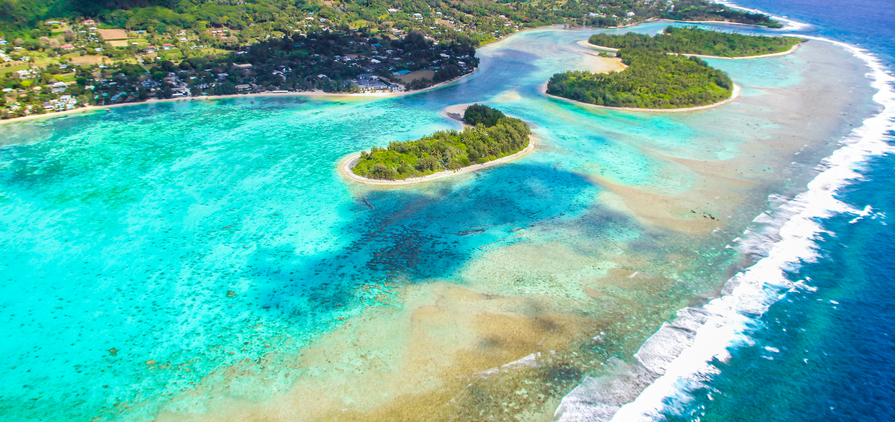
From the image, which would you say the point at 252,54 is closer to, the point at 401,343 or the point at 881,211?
the point at 401,343

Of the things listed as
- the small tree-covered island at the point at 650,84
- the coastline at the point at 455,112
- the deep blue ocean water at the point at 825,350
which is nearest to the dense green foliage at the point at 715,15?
the small tree-covered island at the point at 650,84

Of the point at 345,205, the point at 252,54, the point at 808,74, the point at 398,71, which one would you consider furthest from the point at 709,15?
the point at 345,205

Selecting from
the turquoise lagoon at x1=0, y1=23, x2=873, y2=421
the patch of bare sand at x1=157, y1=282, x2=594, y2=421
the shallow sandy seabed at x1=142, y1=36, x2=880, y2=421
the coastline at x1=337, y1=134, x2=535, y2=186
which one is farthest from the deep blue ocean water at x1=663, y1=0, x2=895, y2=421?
the coastline at x1=337, y1=134, x2=535, y2=186

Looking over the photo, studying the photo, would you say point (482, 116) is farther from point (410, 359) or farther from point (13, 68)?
point (13, 68)

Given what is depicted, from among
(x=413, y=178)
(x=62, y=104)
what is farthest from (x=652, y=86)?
(x=62, y=104)

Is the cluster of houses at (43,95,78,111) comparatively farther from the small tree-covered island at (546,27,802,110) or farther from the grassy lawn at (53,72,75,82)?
the small tree-covered island at (546,27,802,110)

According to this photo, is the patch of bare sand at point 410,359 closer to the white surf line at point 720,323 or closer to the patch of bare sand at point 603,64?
the white surf line at point 720,323
